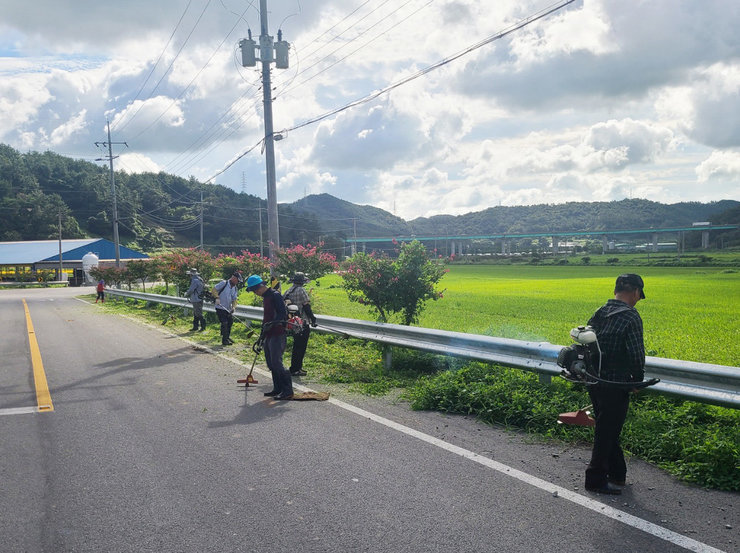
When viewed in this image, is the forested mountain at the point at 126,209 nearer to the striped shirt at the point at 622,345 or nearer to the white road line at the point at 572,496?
the white road line at the point at 572,496

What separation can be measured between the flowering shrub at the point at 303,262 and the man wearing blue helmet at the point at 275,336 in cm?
1075

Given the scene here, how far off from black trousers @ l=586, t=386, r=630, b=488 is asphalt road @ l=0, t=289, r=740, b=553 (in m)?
0.17

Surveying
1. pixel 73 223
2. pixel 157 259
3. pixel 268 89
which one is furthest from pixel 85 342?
pixel 73 223

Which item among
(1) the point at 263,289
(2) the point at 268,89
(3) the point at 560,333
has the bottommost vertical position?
(3) the point at 560,333

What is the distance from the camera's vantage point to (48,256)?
3078 inches

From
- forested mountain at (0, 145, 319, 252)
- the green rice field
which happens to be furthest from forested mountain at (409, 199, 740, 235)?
the green rice field

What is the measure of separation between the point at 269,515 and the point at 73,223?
376 feet

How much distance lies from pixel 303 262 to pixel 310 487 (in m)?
15.1

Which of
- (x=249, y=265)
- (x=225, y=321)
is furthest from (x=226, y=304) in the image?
(x=249, y=265)

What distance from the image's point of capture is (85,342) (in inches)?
581

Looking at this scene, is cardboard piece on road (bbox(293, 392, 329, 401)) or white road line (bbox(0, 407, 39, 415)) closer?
white road line (bbox(0, 407, 39, 415))

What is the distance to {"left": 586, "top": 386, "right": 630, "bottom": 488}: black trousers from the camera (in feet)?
15.1

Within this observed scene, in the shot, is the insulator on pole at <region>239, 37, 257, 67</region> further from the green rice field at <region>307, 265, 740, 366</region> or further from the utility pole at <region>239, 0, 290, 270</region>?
the green rice field at <region>307, 265, 740, 366</region>

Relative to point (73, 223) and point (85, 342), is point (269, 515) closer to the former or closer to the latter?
point (85, 342)
